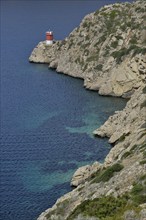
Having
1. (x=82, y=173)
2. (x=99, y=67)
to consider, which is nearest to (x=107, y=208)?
(x=82, y=173)

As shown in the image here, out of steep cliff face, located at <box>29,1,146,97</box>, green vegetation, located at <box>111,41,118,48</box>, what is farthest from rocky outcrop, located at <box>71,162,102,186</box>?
green vegetation, located at <box>111,41,118,48</box>

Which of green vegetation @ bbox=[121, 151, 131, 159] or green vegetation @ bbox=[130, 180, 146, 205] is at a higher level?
green vegetation @ bbox=[130, 180, 146, 205]

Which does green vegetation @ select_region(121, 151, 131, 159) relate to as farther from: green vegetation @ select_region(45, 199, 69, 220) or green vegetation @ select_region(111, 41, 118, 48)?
green vegetation @ select_region(111, 41, 118, 48)

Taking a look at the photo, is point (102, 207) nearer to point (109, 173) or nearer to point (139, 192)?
point (139, 192)

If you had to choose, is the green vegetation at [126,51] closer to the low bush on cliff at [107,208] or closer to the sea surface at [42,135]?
the sea surface at [42,135]

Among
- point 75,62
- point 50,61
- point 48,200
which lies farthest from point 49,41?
point 48,200

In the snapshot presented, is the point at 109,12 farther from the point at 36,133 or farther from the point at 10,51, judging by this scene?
the point at 36,133

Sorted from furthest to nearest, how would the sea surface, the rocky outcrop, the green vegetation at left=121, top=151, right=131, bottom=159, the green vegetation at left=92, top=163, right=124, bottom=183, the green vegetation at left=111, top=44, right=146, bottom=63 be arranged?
the green vegetation at left=111, top=44, right=146, bottom=63, the rocky outcrop, the sea surface, the green vegetation at left=121, top=151, right=131, bottom=159, the green vegetation at left=92, top=163, right=124, bottom=183
